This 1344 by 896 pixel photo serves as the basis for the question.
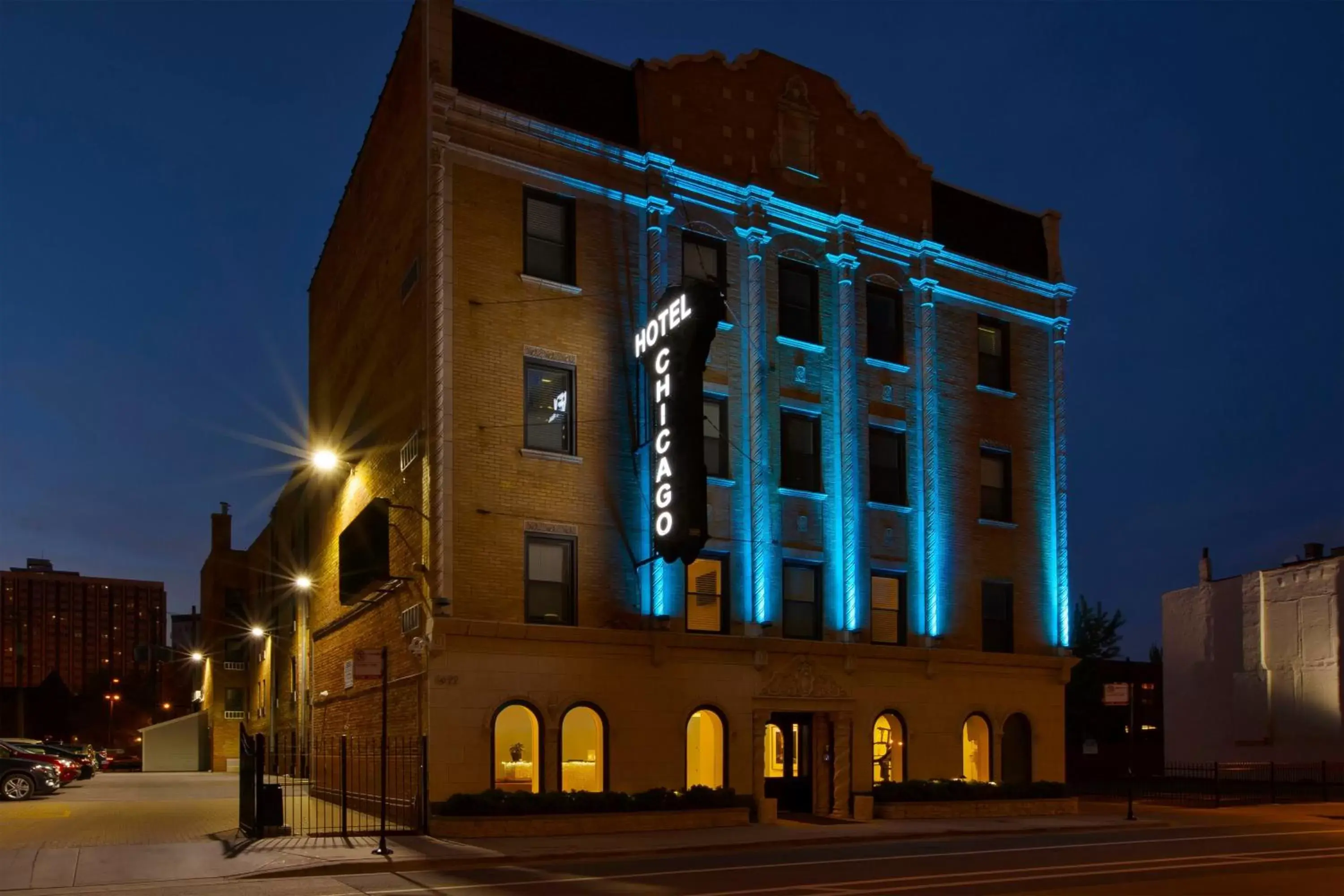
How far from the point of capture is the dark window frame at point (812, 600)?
2803 centimetres

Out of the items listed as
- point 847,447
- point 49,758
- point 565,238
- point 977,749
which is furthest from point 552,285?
point 49,758

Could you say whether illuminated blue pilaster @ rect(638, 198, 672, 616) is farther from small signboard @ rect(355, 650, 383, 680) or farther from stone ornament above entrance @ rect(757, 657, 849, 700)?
small signboard @ rect(355, 650, 383, 680)

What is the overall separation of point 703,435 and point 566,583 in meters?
4.10

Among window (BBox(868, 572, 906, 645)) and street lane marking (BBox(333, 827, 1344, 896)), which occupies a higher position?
window (BBox(868, 572, 906, 645))

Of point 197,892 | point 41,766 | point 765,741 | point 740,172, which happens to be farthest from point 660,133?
point 41,766

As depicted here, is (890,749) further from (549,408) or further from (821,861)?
(549,408)

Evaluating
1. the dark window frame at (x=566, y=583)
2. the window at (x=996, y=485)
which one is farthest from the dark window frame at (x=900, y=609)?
the dark window frame at (x=566, y=583)

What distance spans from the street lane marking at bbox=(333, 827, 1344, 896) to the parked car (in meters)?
19.8

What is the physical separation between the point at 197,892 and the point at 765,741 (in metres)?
14.4

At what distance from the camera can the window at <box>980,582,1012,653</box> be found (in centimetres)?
3148

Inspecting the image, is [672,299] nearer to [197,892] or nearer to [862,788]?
[862,788]

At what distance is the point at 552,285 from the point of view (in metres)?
25.7

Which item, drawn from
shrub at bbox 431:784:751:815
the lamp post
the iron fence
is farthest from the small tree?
the lamp post

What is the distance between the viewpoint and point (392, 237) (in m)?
28.2
